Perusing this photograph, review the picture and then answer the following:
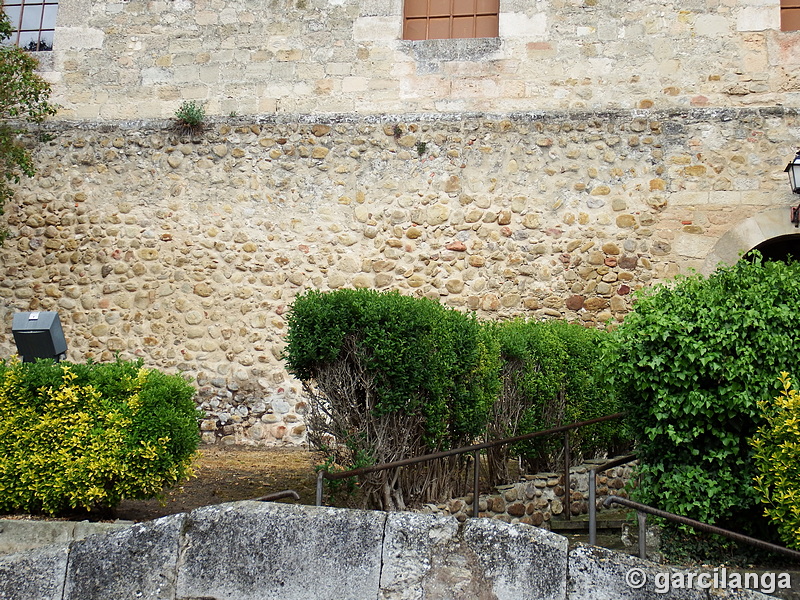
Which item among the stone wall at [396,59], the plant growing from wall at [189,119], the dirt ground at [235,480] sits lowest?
the dirt ground at [235,480]

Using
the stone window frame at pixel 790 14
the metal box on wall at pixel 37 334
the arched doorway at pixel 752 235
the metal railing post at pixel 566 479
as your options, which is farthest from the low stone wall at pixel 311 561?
the stone window frame at pixel 790 14

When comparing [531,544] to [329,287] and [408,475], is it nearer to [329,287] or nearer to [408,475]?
[408,475]

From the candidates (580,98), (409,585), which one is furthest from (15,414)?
(580,98)

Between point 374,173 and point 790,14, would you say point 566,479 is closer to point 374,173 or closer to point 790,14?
point 374,173

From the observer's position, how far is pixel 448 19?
906 cm

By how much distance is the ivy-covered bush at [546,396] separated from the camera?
5.85 metres

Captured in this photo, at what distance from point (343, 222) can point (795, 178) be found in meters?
4.39

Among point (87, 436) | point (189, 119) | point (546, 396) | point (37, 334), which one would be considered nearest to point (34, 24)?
point (189, 119)

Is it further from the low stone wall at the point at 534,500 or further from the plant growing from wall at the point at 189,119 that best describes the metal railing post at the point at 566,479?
the plant growing from wall at the point at 189,119

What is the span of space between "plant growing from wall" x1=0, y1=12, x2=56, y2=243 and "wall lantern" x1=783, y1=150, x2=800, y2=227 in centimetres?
740

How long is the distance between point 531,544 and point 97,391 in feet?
8.99

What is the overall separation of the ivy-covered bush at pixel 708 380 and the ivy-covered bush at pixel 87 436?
2.58 m

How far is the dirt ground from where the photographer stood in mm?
5355

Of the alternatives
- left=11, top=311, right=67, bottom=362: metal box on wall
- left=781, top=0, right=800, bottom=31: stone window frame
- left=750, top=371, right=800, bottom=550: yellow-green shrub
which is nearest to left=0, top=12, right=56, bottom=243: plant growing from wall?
left=11, top=311, right=67, bottom=362: metal box on wall
